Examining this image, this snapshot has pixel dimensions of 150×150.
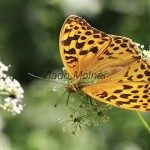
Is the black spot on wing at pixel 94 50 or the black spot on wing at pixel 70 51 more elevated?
the black spot on wing at pixel 94 50

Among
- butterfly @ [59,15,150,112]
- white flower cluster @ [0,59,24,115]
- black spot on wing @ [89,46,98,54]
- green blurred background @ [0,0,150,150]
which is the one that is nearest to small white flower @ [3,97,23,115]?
white flower cluster @ [0,59,24,115]

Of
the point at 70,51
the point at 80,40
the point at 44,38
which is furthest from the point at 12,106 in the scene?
the point at 44,38

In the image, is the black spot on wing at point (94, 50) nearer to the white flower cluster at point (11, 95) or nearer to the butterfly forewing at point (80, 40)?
the butterfly forewing at point (80, 40)

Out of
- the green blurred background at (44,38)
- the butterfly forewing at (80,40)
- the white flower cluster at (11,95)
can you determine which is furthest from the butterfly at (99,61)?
the green blurred background at (44,38)

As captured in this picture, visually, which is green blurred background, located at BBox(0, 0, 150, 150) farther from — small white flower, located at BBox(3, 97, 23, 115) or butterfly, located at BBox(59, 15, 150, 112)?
small white flower, located at BBox(3, 97, 23, 115)

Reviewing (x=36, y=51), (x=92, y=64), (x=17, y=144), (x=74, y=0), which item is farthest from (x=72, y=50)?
(x=36, y=51)

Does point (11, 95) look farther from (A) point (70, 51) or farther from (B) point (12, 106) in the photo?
(A) point (70, 51)

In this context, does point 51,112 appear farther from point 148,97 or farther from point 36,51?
point 148,97
